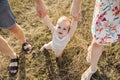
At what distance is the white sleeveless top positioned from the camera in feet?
8.65

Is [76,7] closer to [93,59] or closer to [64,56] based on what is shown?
[93,59]

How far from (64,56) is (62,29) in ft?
1.25

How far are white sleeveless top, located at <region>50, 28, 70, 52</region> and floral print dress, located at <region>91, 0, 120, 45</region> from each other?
0.53 metres

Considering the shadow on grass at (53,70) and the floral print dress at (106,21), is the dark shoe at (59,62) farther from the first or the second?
the floral print dress at (106,21)

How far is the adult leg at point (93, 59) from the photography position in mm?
2330

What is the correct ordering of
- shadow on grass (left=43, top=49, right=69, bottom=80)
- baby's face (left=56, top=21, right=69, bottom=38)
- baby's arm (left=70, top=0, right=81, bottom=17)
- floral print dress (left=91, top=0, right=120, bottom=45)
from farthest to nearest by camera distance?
1. shadow on grass (left=43, top=49, right=69, bottom=80)
2. baby's face (left=56, top=21, right=69, bottom=38)
3. baby's arm (left=70, top=0, right=81, bottom=17)
4. floral print dress (left=91, top=0, right=120, bottom=45)

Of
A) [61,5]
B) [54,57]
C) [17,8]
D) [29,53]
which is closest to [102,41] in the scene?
[54,57]

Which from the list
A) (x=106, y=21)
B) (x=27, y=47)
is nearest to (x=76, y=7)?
(x=106, y=21)

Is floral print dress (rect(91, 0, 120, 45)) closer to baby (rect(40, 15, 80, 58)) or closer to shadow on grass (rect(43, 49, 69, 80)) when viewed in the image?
baby (rect(40, 15, 80, 58))

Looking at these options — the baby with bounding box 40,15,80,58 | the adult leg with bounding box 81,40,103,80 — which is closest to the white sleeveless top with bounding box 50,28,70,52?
the baby with bounding box 40,15,80,58

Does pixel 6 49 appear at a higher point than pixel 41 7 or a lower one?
lower

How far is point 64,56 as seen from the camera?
9.34 ft

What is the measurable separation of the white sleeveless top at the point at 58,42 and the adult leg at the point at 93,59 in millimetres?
250

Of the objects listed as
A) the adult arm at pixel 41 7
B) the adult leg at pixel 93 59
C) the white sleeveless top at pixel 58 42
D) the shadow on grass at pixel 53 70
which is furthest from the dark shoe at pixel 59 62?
the adult arm at pixel 41 7
